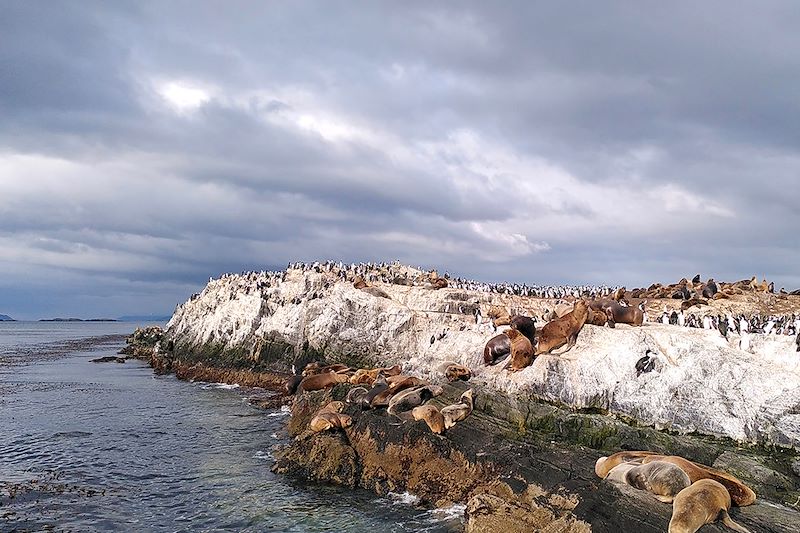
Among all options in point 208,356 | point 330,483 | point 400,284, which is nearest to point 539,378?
point 330,483

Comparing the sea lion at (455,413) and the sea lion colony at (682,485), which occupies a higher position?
the sea lion at (455,413)

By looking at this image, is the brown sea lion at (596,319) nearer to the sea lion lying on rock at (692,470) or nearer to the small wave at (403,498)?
the sea lion lying on rock at (692,470)

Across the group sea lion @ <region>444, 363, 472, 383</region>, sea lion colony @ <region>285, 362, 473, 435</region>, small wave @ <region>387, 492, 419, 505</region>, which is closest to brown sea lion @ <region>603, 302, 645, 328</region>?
sea lion @ <region>444, 363, 472, 383</region>

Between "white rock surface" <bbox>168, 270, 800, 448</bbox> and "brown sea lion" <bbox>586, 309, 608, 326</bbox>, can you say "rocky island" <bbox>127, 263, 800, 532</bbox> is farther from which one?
"brown sea lion" <bbox>586, 309, 608, 326</bbox>

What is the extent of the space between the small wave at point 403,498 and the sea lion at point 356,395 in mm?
4103

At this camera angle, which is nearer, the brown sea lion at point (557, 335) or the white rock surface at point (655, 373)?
the white rock surface at point (655, 373)

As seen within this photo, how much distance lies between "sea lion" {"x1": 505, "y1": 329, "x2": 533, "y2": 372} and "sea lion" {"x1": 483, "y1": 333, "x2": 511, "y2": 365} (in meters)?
1.05

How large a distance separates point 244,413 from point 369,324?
8.45 meters

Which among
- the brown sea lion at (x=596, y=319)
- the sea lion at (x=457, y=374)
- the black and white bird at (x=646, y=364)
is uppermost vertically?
the brown sea lion at (x=596, y=319)

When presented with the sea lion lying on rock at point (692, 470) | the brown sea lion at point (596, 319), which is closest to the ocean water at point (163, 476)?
the sea lion lying on rock at point (692, 470)

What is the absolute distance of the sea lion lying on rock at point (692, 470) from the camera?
9.76m

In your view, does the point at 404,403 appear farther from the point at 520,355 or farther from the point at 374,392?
the point at 520,355

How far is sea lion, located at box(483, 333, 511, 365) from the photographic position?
61.7 ft

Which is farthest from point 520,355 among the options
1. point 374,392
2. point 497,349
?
point 374,392
